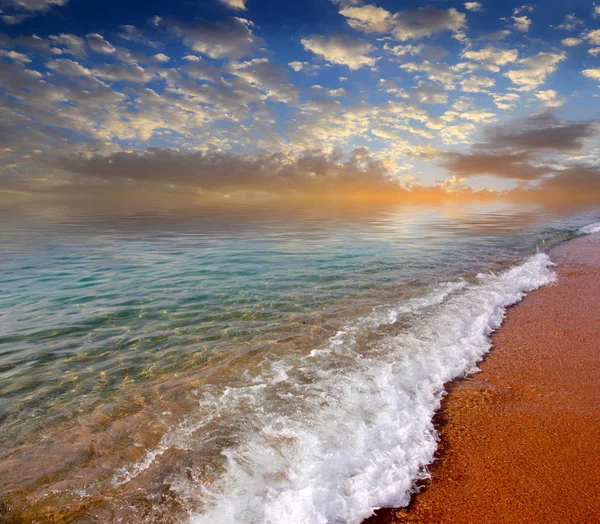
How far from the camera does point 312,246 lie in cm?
1873

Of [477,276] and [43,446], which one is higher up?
[477,276]

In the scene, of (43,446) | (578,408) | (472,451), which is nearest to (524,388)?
(578,408)

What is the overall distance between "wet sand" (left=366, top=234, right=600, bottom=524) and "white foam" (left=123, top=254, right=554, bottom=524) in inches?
9.1

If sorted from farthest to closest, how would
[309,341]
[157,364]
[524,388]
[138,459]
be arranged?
[309,341]
[157,364]
[524,388]
[138,459]

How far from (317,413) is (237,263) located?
10564mm

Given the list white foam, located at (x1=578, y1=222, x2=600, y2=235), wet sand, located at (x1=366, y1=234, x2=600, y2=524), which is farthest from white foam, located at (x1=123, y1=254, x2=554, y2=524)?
white foam, located at (x1=578, y1=222, x2=600, y2=235)

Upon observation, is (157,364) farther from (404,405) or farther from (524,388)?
(524,388)

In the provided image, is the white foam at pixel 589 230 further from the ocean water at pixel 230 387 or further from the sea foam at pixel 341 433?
the sea foam at pixel 341 433

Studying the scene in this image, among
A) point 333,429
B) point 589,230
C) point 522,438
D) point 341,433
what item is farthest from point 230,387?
point 589,230

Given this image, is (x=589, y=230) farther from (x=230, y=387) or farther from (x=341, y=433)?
Answer: (x=230, y=387)

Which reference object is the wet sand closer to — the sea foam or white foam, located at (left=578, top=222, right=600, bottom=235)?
the sea foam

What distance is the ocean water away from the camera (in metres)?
3.18

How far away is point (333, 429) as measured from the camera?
3986 millimetres

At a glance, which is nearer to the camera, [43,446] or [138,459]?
[138,459]
